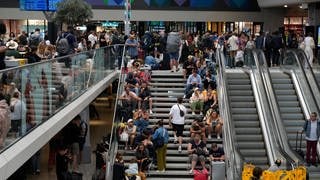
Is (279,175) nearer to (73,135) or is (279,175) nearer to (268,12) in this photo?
(73,135)

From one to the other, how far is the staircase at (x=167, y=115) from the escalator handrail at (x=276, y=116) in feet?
6.77

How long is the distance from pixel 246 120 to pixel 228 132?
279 centimetres

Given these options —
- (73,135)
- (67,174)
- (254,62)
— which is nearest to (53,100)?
(67,174)

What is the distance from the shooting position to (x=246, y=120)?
67.2 ft

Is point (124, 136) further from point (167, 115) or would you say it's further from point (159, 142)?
point (167, 115)

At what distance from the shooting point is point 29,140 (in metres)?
11.0

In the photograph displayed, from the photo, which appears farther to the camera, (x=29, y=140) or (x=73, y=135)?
(x=73, y=135)

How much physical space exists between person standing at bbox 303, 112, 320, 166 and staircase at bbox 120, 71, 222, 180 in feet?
11.3

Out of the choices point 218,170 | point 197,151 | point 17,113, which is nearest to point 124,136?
point 197,151

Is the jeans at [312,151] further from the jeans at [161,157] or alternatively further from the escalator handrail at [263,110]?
the jeans at [161,157]

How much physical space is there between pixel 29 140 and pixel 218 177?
23.4ft

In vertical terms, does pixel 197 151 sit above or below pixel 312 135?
below

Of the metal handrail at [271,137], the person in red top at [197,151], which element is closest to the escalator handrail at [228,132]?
the person in red top at [197,151]

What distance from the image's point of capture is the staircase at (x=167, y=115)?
1858 centimetres
